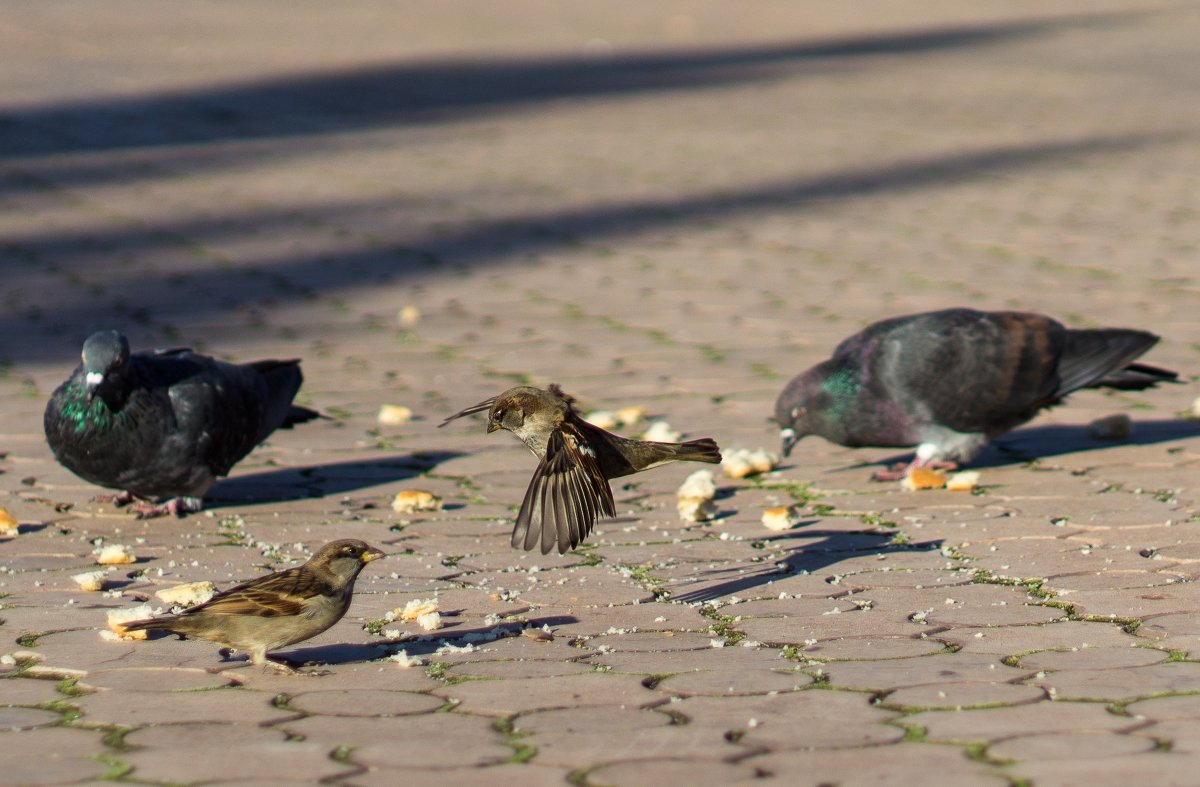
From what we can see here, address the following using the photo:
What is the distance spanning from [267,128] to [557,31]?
984 centimetres

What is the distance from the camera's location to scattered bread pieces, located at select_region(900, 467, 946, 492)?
21.2 feet

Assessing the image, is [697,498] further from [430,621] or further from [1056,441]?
[1056,441]

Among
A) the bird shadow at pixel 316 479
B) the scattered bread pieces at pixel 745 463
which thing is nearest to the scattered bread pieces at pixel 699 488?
the scattered bread pieces at pixel 745 463

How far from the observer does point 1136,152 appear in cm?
1627

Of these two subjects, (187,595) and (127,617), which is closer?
(127,617)

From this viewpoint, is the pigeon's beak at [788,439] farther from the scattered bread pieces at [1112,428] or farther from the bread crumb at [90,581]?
the bread crumb at [90,581]

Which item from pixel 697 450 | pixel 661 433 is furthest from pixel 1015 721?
pixel 661 433

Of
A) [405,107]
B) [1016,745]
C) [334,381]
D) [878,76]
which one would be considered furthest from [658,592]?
[878,76]

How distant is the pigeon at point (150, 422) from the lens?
231 inches

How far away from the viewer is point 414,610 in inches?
187

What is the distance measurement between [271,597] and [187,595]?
0.81 metres

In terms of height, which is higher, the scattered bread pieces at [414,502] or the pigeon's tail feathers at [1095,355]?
the pigeon's tail feathers at [1095,355]

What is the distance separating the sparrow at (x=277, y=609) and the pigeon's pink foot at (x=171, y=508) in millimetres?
2041

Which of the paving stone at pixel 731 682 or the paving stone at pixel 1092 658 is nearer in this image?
the paving stone at pixel 731 682
